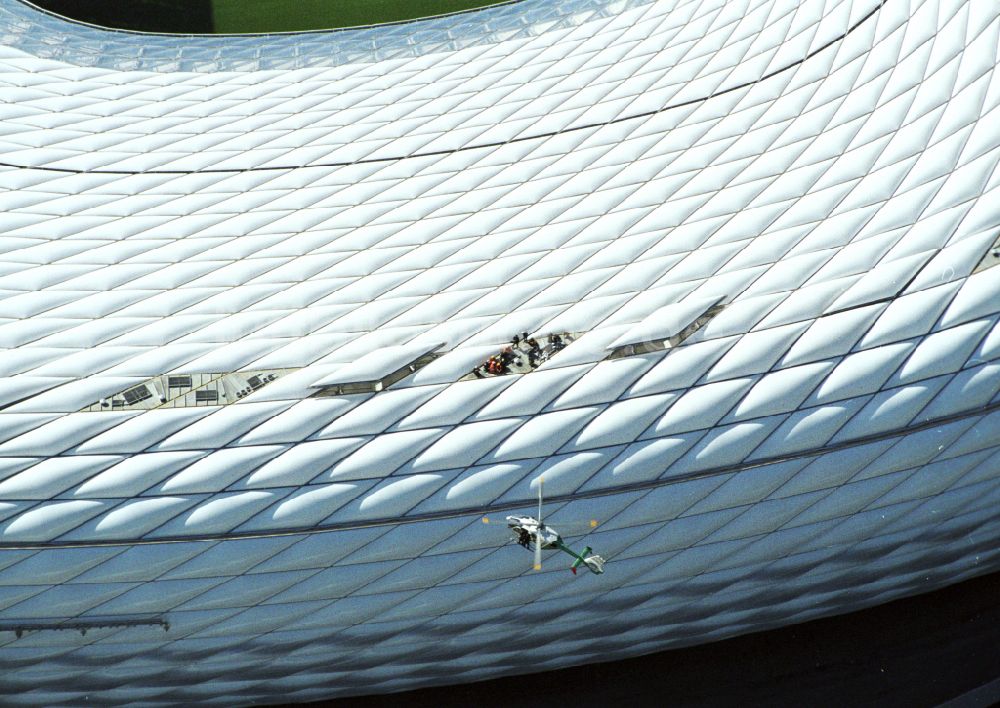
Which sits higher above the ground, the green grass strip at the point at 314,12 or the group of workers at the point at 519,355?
the green grass strip at the point at 314,12

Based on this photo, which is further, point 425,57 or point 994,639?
point 425,57

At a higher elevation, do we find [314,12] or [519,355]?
[314,12]

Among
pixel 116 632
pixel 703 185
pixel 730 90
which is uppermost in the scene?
pixel 730 90

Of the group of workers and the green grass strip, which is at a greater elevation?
the green grass strip

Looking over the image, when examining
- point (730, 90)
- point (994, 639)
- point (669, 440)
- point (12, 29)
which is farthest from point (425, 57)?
point (994, 639)

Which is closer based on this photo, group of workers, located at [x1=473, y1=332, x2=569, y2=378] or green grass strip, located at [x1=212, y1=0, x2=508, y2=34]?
group of workers, located at [x1=473, y1=332, x2=569, y2=378]

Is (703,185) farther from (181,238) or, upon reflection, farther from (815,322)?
(181,238)

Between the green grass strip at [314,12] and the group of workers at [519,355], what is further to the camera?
the green grass strip at [314,12]

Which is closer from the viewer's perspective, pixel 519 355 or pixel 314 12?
pixel 519 355
